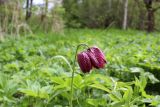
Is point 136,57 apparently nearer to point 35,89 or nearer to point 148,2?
point 35,89

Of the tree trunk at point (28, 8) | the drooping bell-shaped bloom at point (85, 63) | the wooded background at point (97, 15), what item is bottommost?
the wooded background at point (97, 15)

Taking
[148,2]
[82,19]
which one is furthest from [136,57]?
[82,19]

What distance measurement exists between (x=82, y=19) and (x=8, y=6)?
43.1 ft

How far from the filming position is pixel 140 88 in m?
1.83

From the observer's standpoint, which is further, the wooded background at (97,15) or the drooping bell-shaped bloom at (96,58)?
the wooded background at (97,15)

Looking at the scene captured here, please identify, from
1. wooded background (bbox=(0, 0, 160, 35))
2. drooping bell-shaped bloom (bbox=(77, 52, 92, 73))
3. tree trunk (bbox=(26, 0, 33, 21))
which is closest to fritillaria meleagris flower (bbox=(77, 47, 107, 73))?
drooping bell-shaped bloom (bbox=(77, 52, 92, 73))

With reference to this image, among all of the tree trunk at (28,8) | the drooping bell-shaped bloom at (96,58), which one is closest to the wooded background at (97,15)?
the tree trunk at (28,8)

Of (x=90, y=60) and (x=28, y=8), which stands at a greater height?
→ (x=90, y=60)

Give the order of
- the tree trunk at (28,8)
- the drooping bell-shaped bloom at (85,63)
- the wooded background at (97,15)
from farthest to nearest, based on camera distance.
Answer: the tree trunk at (28,8), the wooded background at (97,15), the drooping bell-shaped bloom at (85,63)

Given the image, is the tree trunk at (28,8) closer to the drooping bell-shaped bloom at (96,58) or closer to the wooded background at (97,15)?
the wooded background at (97,15)

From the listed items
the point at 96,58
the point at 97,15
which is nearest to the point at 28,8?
the point at 96,58

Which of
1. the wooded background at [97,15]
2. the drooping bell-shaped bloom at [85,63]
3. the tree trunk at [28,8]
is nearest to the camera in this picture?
the drooping bell-shaped bloom at [85,63]

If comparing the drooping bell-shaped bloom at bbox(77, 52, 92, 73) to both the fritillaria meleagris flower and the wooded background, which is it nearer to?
the fritillaria meleagris flower

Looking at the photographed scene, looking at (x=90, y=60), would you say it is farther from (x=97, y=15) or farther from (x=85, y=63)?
(x=97, y=15)
